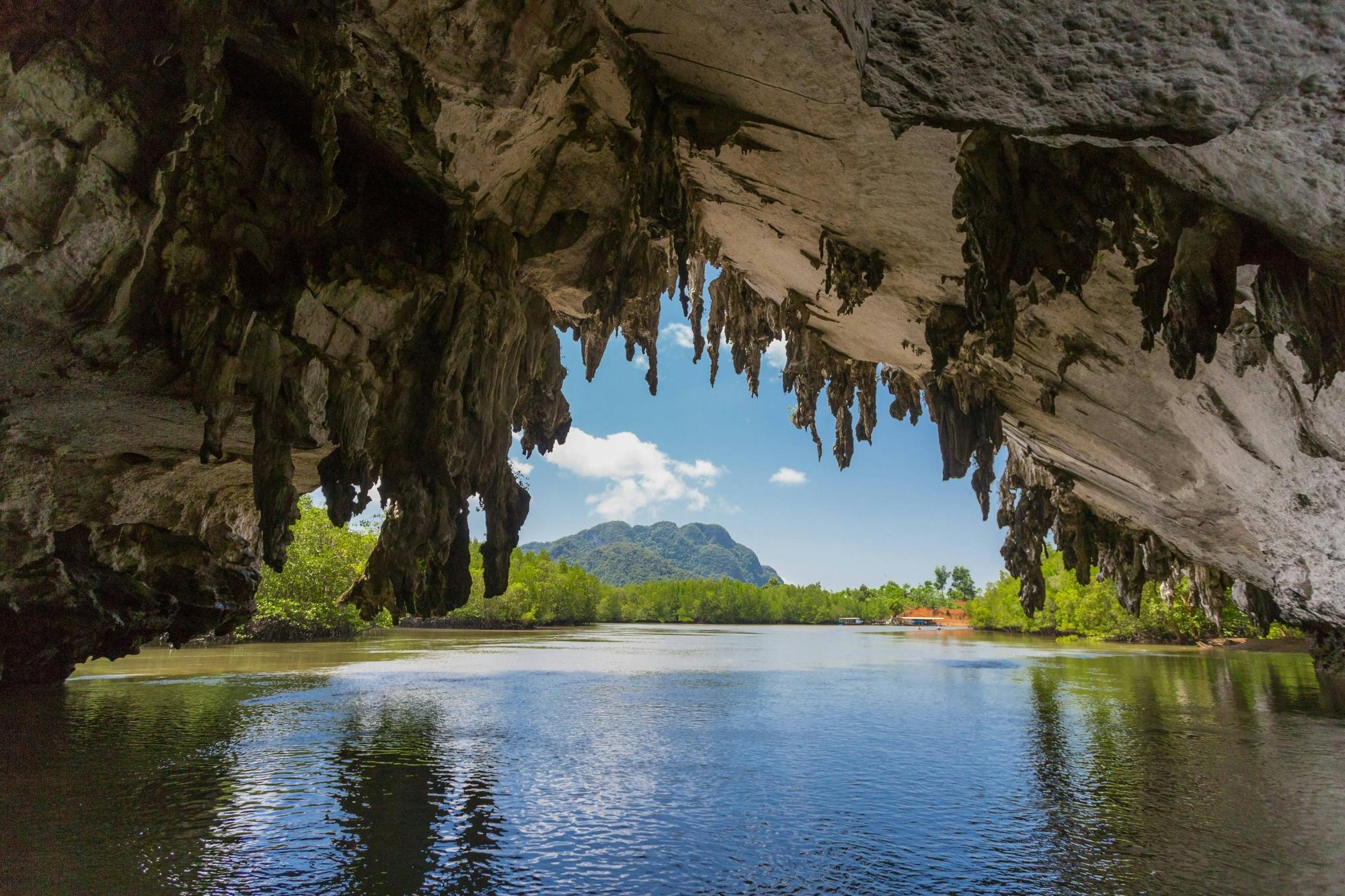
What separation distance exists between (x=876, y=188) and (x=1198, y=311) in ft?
14.3

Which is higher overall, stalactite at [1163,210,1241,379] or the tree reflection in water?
stalactite at [1163,210,1241,379]

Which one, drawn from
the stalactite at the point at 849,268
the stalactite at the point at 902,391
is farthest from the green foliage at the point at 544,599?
the stalactite at the point at 902,391

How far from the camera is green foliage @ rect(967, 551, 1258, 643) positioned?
38.8 metres

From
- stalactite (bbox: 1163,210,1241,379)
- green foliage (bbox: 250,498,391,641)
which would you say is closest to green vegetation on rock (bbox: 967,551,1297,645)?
stalactite (bbox: 1163,210,1241,379)

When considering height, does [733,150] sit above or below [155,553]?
above

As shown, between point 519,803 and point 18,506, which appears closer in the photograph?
point 519,803

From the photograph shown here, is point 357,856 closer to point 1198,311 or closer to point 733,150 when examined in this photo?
point 1198,311

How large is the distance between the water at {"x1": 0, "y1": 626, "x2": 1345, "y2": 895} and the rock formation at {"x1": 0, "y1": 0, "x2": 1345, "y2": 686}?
99.5 inches

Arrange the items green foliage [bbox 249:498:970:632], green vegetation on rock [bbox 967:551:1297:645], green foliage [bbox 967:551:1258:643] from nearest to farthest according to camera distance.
A: green vegetation on rock [bbox 967:551:1297:645] → green foliage [bbox 967:551:1258:643] → green foliage [bbox 249:498:970:632]

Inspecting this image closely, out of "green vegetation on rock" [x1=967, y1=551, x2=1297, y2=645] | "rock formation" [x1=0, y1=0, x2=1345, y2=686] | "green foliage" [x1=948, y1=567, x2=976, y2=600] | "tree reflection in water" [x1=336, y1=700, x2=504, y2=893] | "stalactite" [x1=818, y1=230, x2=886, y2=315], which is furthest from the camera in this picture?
"green foliage" [x1=948, y1=567, x2=976, y2=600]

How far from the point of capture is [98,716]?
1160 centimetres

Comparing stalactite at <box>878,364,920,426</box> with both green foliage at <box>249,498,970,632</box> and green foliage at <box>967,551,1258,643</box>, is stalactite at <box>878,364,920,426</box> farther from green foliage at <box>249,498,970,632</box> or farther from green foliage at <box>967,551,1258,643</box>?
green foliage at <box>249,498,970,632</box>

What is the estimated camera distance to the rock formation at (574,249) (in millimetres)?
4273

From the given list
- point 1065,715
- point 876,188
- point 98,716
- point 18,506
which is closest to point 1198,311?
point 876,188
